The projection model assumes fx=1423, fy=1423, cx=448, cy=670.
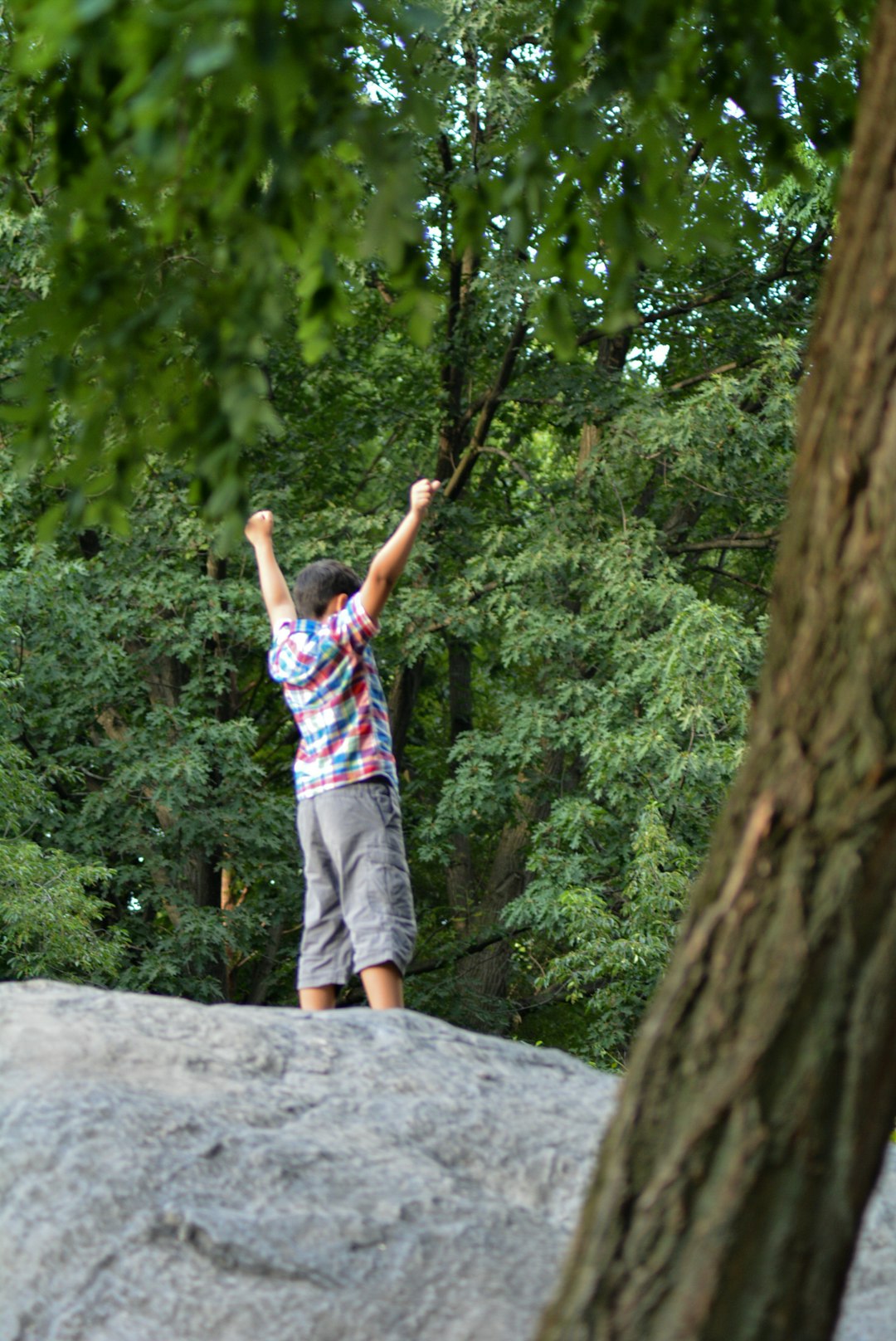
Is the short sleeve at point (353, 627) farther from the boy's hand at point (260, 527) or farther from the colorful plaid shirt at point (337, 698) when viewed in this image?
the boy's hand at point (260, 527)

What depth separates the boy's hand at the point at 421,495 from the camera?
4.37 m

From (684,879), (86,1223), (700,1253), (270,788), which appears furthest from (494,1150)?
(270,788)

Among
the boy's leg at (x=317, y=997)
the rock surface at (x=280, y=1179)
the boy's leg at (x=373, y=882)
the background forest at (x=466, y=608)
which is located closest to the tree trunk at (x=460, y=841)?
the background forest at (x=466, y=608)

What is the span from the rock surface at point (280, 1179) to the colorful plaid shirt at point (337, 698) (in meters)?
0.87

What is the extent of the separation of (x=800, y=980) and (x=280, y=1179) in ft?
5.68

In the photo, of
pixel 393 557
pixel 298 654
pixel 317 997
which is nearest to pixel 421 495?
pixel 393 557

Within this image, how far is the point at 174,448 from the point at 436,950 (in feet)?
43.1

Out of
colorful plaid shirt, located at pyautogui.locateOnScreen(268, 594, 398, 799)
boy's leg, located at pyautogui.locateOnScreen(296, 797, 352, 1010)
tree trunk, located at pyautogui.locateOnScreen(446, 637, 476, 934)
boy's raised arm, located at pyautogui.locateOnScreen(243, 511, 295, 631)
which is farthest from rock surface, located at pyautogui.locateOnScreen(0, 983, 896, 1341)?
tree trunk, located at pyautogui.locateOnScreen(446, 637, 476, 934)

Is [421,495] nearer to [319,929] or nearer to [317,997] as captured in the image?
[319,929]

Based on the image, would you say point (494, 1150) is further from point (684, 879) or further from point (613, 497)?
point (613, 497)

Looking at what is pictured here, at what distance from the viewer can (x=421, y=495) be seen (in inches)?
175

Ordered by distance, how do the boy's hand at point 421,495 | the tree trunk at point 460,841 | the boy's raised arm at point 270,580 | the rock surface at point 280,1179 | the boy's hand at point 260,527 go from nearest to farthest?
the rock surface at point 280,1179
the boy's hand at point 421,495
the boy's raised arm at point 270,580
the boy's hand at point 260,527
the tree trunk at point 460,841

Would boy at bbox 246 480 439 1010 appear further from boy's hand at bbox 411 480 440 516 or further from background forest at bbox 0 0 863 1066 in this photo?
background forest at bbox 0 0 863 1066

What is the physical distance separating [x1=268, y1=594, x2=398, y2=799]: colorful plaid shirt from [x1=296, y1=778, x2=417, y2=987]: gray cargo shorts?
7 cm
